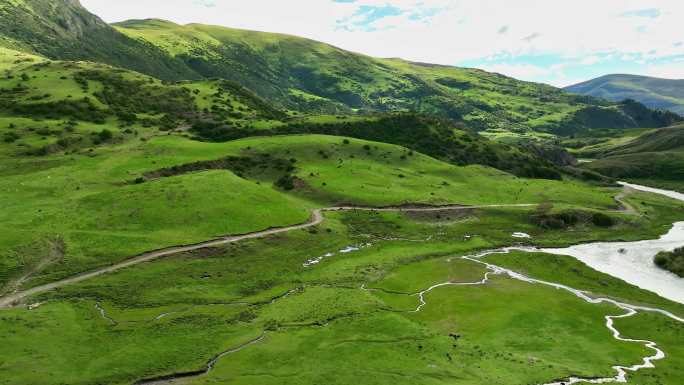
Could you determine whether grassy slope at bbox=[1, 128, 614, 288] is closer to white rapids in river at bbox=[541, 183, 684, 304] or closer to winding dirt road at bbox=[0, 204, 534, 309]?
winding dirt road at bbox=[0, 204, 534, 309]

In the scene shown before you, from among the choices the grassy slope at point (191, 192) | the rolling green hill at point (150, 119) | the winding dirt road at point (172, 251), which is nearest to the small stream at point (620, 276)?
the winding dirt road at point (172, 251)

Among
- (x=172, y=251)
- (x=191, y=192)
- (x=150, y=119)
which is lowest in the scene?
(x=172, y=251)

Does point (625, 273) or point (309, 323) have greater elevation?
point (625, 273)

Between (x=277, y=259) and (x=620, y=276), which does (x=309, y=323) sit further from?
(x=620, y=276)

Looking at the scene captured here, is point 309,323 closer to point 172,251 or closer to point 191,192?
point 172,251

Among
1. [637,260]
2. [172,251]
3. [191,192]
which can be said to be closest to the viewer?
[172,251]

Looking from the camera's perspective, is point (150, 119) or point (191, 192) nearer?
point (191, 192)

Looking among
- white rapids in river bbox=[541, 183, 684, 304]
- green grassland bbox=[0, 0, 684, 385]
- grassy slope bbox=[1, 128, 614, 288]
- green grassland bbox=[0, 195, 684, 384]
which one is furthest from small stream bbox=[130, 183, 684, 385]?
grassy slope bbox=[1, 128, 614, 288]

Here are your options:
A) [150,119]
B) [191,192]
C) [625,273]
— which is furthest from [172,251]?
[150,119]

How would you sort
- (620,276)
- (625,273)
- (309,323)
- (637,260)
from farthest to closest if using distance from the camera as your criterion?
(637,260) → (625,273) → (620,276) → (309,323)
